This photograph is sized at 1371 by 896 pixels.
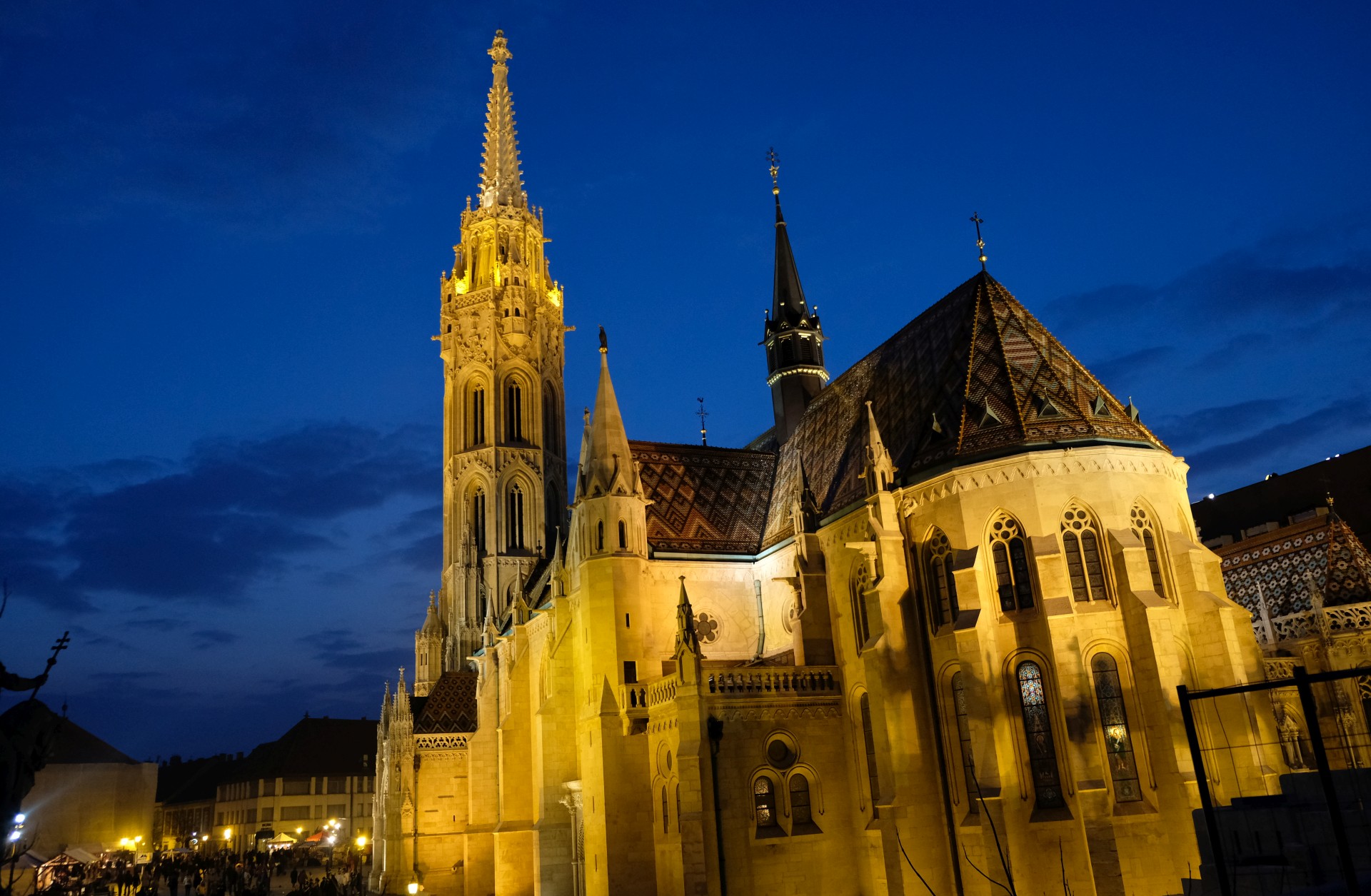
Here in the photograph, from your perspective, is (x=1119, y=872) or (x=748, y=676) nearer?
(x=1119, y=872)

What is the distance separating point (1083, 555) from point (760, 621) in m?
13.0

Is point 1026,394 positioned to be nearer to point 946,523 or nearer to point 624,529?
point 946,523

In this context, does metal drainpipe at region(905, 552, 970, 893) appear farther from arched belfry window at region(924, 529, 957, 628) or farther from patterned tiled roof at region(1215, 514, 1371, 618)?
patterned tiled roof at region(1215, 514, 1371, 618)

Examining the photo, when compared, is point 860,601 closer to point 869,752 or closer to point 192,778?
point 869,752

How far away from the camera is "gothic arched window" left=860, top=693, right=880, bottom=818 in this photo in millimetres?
26094

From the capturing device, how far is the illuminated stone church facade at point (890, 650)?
73.8ft

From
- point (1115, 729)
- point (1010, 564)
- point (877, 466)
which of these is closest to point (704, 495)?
point (877, 466)

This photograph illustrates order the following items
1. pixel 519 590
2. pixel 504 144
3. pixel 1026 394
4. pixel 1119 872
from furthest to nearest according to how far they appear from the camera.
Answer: pixel 504 144, pixel 519 590, pixel 1026 394, pixel 1119 872

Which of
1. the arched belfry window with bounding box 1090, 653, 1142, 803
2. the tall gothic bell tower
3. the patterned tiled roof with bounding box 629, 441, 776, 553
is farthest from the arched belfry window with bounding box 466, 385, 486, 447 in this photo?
the arched belfry window with bounding box 1090, 653, 1142, 803

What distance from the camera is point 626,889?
27.8 m

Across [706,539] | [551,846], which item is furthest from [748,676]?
[551,846]

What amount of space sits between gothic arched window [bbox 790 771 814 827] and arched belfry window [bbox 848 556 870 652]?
372 cm

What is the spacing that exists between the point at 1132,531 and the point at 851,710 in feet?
27.6

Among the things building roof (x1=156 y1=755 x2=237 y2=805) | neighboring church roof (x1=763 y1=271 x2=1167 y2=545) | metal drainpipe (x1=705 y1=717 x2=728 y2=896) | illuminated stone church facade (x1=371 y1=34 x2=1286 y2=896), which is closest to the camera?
illuminated stone church facade (x1=371 y1=34 x2=1286 y2=896)
